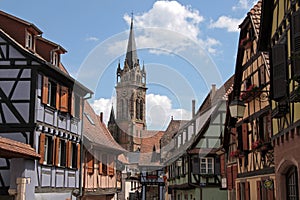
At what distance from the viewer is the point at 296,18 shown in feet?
34.9

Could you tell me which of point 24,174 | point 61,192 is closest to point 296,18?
point 24,174

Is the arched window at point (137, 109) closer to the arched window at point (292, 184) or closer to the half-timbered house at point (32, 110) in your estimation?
→ the half-timbered house at point (32, 110)

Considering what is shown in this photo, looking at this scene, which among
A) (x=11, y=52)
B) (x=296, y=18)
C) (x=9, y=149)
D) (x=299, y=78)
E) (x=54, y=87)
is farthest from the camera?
(x=54, y=87)

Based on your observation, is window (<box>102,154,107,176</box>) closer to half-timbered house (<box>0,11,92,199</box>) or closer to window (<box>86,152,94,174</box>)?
window (<box>86,152,94,174</box>)

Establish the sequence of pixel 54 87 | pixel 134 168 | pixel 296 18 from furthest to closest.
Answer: pixel 134 168 → pixel 54 87 → pixel 296 18

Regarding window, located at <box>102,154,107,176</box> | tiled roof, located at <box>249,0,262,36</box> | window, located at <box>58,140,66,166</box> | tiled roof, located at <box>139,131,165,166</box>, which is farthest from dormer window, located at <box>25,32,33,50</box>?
tiled roof, located at <box>139,131,165,166</box>

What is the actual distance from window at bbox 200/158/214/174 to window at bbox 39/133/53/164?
14082 millimetres

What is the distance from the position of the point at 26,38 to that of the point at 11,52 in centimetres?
123

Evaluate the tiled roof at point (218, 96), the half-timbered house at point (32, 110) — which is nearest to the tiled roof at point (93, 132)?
the half-timbered house at point (32, 110)

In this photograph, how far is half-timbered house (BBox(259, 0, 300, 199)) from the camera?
10.8 meters

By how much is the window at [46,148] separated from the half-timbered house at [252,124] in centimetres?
699

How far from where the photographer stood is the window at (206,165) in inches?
1247

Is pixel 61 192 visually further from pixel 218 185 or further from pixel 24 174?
pixel 218 185

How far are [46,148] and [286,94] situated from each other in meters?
10.6
